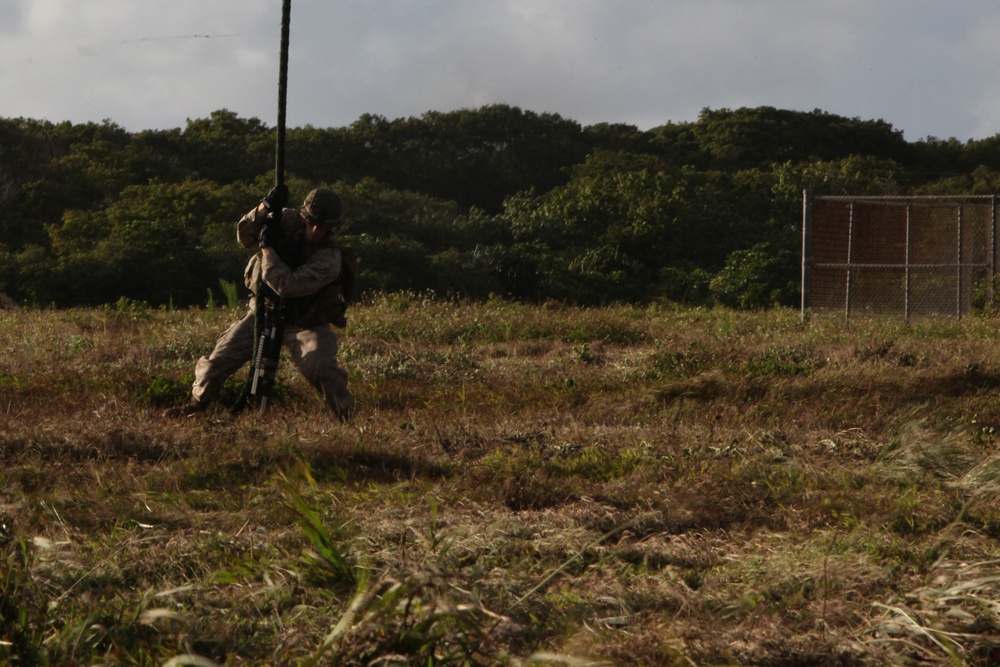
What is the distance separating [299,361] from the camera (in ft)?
23.3

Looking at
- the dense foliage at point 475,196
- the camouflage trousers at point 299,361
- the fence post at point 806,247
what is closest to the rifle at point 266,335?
the camouflage trousers at point 299,361

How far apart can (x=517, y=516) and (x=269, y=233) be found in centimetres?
287

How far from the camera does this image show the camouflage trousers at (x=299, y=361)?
704 cm

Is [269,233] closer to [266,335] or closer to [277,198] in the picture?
[277,198]

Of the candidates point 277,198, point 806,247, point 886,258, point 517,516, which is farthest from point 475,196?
point 517,516

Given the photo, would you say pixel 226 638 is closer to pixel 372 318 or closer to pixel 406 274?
pixel 372 318

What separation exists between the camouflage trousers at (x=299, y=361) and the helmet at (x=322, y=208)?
0.68 metres

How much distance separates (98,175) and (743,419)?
25.1m

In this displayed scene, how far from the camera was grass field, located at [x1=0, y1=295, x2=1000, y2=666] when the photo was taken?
3.34m

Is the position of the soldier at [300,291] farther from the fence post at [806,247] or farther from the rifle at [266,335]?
the fence post at [806,247]

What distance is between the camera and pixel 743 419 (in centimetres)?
709

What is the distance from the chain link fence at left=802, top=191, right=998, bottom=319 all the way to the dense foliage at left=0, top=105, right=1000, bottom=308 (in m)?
7.06

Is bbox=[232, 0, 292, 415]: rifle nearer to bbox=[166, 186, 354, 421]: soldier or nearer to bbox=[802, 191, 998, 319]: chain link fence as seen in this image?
bbox=[166, 186, 354, 421]: soldier

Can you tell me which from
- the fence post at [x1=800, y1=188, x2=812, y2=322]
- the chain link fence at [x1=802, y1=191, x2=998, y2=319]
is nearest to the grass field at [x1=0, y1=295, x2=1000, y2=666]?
the fence post at [x1=800, y1=188, x2=812, y2=322]
